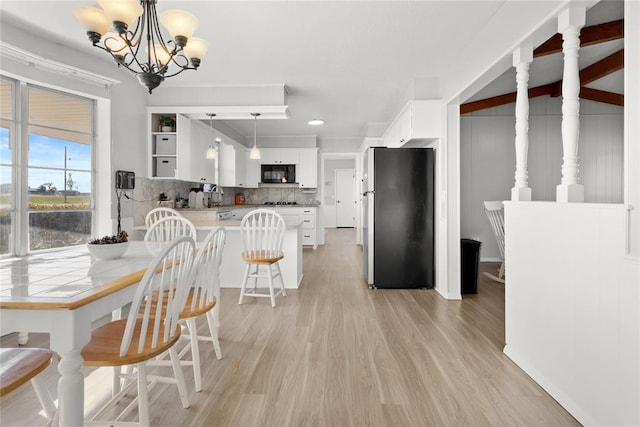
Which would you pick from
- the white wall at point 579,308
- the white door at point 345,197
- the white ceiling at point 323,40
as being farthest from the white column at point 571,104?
the white door at point 345,197

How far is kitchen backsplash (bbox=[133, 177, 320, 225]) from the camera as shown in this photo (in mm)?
3934

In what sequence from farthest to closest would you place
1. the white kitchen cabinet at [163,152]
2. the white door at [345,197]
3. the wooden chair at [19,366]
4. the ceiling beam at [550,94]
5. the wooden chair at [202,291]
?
the white door at [345,197] < the ceiling beam at [550,94] < the white kitchen cabinet at [163,152] < the wooden chair at [202,291] < the wooden chair at [19,366]

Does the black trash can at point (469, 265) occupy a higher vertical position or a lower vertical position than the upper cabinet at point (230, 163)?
lower

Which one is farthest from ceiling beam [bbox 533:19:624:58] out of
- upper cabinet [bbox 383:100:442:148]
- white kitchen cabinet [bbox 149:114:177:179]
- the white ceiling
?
white kitchen cabinet [bbox 149:114:177:179]

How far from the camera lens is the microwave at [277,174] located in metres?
7.25

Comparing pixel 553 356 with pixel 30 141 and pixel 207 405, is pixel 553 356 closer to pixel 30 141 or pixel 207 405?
pixel 207 405

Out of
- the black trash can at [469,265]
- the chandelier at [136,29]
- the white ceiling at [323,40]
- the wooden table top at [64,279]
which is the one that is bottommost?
the black trash can at [469,265]

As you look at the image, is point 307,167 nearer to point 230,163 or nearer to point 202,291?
point 230,163

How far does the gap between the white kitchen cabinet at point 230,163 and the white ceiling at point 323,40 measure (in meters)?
2.11

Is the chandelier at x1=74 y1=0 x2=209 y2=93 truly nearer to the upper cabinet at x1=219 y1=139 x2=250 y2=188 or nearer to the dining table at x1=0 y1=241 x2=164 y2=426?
the dining table at x1=0 y1=241 x2=164 y2=426

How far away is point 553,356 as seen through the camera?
1.81 metres

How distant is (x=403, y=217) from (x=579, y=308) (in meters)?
2.37

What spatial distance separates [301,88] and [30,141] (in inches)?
109

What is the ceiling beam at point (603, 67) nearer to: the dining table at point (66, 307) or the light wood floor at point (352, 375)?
the light wood floor at point (352, 375)
